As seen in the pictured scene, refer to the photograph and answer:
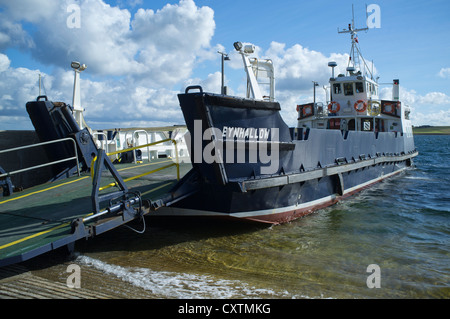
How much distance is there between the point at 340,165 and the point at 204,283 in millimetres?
6200

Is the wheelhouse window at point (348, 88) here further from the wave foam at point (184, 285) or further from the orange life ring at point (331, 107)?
the wave foam at point (184, 285)

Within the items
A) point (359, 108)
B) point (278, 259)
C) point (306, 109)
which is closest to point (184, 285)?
point (278, 259)

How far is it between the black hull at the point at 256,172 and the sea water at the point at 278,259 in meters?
0.53

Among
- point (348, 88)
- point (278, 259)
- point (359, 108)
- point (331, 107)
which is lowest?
point (278, 259)

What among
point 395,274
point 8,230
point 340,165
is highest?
point 340,165

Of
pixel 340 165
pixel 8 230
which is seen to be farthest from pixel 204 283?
pixel 340 165

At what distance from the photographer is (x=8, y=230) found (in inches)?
189

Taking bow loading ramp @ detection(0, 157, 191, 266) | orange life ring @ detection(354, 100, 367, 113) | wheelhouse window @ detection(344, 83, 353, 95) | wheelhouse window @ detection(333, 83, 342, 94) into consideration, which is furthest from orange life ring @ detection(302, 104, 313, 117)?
bow loading ramp @ detection(0, 157, 191, 266)

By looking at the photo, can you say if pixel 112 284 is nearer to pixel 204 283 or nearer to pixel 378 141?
pixel 204 283

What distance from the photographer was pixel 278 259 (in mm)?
5609

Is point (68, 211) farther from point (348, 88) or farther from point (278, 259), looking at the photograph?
point (348, 88)

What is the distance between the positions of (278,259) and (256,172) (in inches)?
71.7

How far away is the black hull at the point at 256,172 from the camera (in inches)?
237

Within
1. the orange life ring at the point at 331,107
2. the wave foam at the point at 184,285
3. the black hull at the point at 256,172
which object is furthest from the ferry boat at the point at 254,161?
the orange life ring at the point at 331,107
